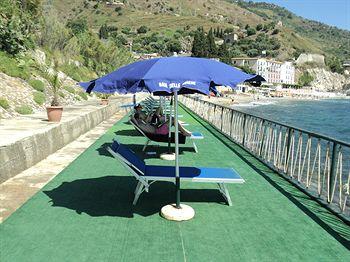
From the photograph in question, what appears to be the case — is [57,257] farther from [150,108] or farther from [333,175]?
[150,108]

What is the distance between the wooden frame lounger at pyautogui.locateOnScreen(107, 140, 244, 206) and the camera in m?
5.05

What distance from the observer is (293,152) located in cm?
748

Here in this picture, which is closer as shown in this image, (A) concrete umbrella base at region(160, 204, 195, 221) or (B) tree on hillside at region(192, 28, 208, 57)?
(A) concrete umbrella base at region(160, 204, 195, 221)

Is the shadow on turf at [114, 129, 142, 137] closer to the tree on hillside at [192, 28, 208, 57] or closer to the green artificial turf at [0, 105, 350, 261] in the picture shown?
the green artificial turf at [0, 105, 350, 261]

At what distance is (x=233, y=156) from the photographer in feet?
30.6

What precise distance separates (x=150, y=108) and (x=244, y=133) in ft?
28.4

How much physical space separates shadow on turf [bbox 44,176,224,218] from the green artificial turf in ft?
0.04

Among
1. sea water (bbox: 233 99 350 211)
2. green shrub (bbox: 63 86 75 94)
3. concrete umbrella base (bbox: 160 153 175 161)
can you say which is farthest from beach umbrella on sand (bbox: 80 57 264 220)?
green shrub (bbox: 63 86 75 94)

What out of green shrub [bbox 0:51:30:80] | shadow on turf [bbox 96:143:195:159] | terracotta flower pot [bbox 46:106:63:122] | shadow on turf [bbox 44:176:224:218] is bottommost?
shadow on turf [bbox 96:143:195:159]

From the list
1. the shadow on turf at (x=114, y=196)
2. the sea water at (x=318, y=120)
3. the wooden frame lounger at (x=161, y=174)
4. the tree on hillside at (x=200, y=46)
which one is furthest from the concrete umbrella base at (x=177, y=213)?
the tree on hillside at (x=200, y=46)

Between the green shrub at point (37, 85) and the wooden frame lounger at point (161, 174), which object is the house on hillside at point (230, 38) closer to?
the green shrub at point (37, 85)

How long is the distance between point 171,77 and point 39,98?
15.3 meters

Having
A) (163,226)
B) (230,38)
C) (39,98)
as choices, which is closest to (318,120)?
(39,98)

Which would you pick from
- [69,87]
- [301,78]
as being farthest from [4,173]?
[301,78]
